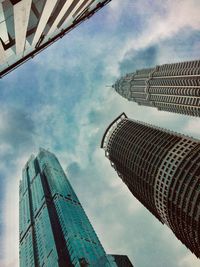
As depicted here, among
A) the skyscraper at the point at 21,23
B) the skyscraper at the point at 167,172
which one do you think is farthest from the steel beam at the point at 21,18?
the skyscraper at the point at 167,172

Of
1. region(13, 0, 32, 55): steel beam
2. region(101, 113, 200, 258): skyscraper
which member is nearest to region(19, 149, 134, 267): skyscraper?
region(101, 113, 200, 258): skyscraper

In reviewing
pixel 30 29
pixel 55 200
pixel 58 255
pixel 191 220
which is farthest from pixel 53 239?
pixel 30 29

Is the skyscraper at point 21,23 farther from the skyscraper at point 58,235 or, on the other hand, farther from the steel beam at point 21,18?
the skyscraper at point 58,235

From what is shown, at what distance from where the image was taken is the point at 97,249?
146 metres

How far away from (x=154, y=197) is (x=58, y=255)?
48141mm

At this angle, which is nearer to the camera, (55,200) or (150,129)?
(150,129)

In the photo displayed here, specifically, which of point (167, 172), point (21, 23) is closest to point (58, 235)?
point (167, 172)

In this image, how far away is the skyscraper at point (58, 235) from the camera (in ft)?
447

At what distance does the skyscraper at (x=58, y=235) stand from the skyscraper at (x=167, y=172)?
32.5 m

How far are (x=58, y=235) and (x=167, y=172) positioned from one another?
66546mm

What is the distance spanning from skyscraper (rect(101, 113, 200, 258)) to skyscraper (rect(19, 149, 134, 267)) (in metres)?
32.5

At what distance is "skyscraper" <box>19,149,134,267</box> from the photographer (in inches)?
5359

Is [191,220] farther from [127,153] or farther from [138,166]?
[127,153]

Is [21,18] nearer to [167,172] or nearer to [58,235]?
[167,172]
